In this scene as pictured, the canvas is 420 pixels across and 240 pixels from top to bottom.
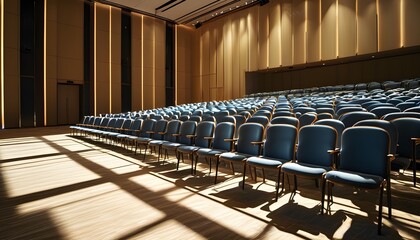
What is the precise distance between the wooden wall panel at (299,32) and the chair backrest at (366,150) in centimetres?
1063

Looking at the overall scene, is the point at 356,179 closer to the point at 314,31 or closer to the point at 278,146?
the point at 278,146

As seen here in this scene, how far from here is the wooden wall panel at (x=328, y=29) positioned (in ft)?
37.8

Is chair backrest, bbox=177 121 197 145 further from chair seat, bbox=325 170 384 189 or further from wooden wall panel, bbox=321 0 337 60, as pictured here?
wooden wall panel, bbox=321 0 337 60

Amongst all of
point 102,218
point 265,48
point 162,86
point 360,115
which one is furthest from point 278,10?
point 102,218

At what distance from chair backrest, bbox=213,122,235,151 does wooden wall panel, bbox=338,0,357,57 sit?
9184mm

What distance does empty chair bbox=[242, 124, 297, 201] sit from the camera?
10.2 ft

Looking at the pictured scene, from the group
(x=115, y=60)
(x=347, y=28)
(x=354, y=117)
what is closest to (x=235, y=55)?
(x=347, y=28)

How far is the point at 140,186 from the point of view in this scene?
3.39 metres

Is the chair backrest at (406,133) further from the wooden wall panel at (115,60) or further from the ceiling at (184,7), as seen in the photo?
the wooden wall panel at (115,60)

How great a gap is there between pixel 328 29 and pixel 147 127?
372 inches

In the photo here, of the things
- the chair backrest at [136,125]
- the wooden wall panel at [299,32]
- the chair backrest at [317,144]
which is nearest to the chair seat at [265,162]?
the chair backrest at [317,144]

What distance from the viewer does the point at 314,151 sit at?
2930 millimetres

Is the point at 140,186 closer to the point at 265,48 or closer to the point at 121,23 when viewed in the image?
the point at 265,48

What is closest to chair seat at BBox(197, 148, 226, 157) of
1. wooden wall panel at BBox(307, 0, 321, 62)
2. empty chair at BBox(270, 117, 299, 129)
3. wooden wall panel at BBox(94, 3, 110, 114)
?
empty chair at BBox(270, 117, 299, 129)
